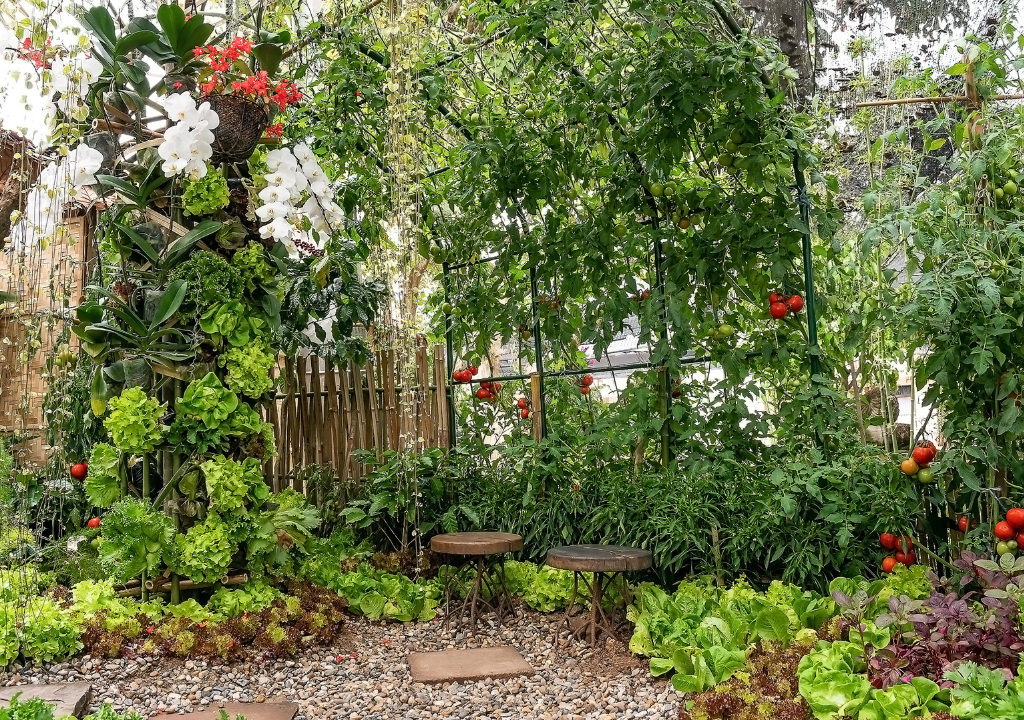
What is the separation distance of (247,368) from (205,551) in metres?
0.78

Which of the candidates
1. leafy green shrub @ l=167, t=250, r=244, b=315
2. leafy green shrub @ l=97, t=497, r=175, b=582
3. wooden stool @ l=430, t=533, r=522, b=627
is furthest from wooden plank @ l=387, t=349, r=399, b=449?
leafy green shrub @ l=97, t=497, r=175, b=582

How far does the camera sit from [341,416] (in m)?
4.83

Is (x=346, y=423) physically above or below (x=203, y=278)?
below

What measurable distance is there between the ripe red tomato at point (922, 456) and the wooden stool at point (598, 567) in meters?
1.11

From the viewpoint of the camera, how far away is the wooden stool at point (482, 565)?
360 cm

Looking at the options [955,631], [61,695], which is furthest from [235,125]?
[955,631]

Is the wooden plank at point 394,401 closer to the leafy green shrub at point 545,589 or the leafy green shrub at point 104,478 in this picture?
the leafy green shrub at point 545,589

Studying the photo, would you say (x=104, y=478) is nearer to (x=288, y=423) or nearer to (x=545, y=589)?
(x=288, y=423)

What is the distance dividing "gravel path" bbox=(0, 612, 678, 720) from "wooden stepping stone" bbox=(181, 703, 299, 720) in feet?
0.20

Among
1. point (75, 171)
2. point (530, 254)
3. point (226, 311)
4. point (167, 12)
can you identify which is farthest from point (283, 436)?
point (167, 12)

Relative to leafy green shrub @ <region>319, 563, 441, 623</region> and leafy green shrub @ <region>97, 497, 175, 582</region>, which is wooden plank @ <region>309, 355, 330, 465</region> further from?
leafy green shrub @ <region>97, 497, 175, 582</region>

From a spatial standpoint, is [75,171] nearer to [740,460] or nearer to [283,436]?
[283,436]

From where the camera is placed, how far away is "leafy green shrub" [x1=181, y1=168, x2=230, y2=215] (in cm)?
339

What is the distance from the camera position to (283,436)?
15.6 feet
